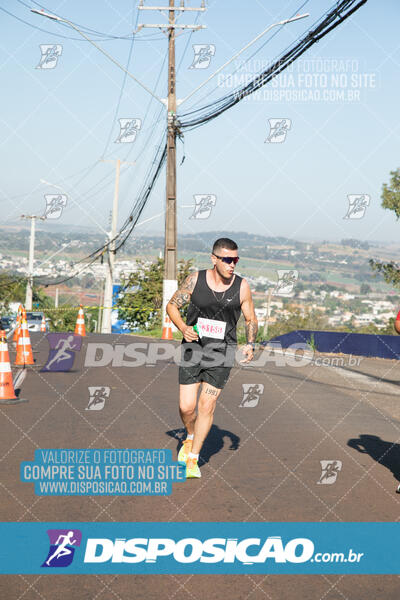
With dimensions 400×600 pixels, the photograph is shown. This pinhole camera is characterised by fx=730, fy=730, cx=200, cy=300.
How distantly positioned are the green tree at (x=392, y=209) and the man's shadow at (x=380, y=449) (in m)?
22.4

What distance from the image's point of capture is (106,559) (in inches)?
181

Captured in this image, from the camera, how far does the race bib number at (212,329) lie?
6.63 metres

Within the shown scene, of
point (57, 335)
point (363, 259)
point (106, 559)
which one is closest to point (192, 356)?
point (106, 559)

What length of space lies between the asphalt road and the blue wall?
234 inches

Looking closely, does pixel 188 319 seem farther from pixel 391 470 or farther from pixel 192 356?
pixel 391 470

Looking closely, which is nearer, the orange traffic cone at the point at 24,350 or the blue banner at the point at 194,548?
the blue banner at the point at 194,548

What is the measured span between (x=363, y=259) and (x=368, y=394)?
745 inches
